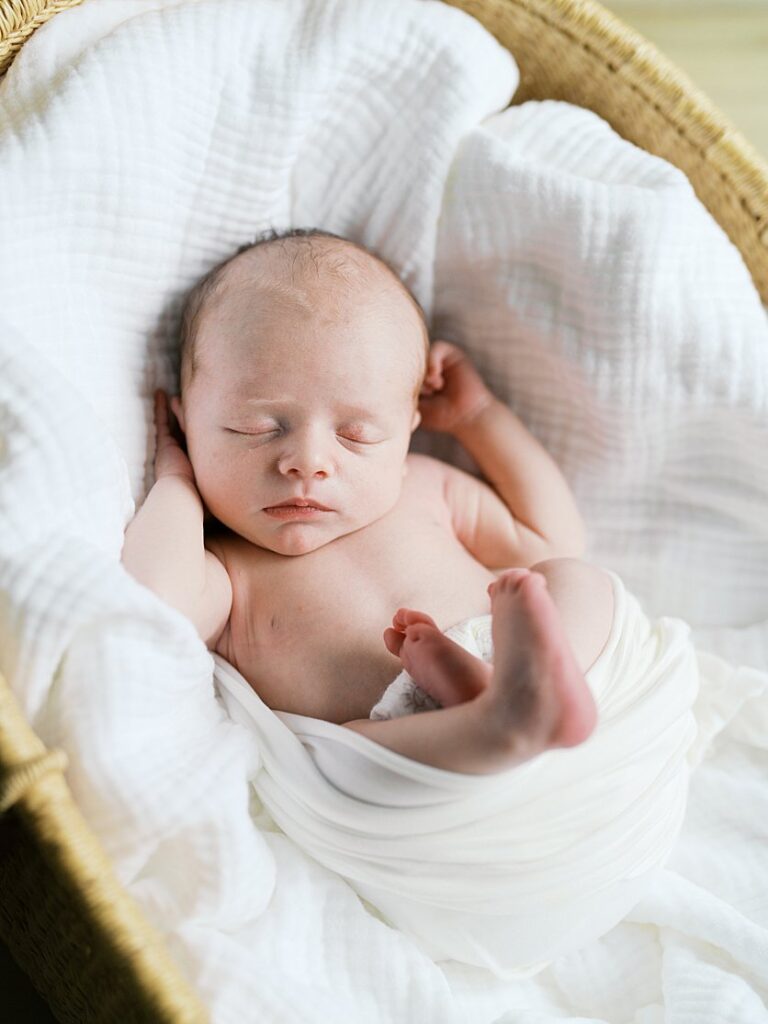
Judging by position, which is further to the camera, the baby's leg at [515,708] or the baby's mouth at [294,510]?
the baby's mouth at [294,510]

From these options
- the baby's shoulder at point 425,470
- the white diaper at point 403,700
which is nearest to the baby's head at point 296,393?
the baby's shoulder at point 425,470

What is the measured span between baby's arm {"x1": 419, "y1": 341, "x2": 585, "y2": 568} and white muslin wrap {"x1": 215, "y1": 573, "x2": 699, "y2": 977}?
263mm

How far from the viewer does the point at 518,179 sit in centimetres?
134

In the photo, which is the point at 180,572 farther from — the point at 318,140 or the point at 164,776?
the point at 318,140

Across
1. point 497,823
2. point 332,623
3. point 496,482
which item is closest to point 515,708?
point 497,823

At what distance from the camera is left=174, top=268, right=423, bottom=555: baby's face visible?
1150 millimetres

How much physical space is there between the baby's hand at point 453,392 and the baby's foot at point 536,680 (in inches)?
19.5

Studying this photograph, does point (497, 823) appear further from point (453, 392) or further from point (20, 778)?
point (453, 392)

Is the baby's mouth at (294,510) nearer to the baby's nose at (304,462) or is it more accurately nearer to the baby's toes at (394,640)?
the baby's nose at (304,462)

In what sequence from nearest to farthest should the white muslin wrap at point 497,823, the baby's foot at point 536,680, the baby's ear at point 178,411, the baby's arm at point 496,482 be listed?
the baby's foot at point 536,680, the white muslin wrap at point 497,823, the baby's ear at point 178,411, the baby's arm at point 496,482

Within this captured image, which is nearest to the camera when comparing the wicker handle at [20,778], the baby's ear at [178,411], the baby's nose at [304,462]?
the wicker handle at [20,778]

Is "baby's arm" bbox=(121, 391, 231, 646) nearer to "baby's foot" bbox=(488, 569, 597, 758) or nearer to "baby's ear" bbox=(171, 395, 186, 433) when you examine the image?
"baby's ear" bbox=(171, 395, 186, 433)

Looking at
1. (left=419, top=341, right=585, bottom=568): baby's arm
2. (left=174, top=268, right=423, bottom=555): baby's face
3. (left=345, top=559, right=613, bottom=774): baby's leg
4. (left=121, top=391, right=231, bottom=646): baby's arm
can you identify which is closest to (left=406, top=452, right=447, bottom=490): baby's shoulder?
(left=419, top=341, right=585, bottom=568): baby's arm

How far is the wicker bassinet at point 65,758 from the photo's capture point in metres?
0.80
